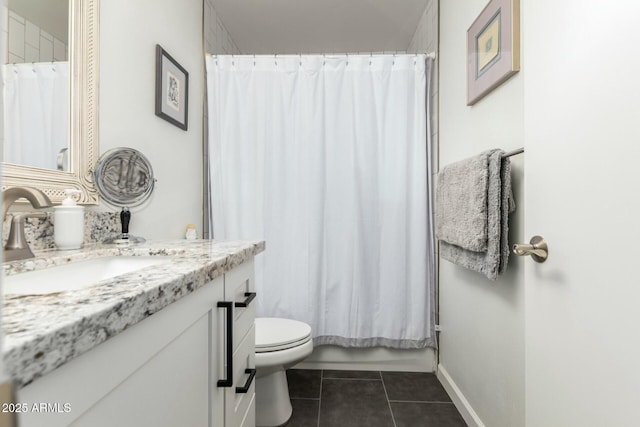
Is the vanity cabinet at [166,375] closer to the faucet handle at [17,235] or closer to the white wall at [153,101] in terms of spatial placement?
the faucet handle at [17,235]

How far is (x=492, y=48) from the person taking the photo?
1.31m

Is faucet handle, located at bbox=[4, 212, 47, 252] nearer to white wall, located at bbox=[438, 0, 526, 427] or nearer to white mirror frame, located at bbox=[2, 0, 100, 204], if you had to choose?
white mirror frame, located at bbox=[2, 0, 100, 204]

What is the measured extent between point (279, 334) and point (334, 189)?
34.9 inches

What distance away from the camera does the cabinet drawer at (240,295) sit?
2.95 feet

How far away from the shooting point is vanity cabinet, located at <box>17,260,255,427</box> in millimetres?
362

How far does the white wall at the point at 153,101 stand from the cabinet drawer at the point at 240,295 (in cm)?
64

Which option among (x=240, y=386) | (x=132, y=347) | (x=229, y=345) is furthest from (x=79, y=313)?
(x=240, y=386)

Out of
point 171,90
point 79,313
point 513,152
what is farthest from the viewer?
point 171,90

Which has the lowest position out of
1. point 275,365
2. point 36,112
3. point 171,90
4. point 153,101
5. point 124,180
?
point 275,365

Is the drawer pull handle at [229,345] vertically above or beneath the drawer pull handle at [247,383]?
above

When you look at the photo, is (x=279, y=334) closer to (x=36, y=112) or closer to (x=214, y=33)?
(x=36, y=112)

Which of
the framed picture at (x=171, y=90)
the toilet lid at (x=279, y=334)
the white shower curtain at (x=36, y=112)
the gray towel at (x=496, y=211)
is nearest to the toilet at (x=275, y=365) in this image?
the toilet lid at (x=279, y=334)

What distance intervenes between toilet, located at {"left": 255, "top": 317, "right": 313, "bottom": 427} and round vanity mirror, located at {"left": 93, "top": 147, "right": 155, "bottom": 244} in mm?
699

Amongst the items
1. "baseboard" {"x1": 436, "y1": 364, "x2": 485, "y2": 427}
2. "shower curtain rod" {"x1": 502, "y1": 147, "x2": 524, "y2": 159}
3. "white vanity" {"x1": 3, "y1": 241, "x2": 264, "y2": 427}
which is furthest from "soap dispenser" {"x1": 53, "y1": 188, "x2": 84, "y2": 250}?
"baseboard" {"x1": 436, "y1": 364, "x2": 485, "y2": 427}
